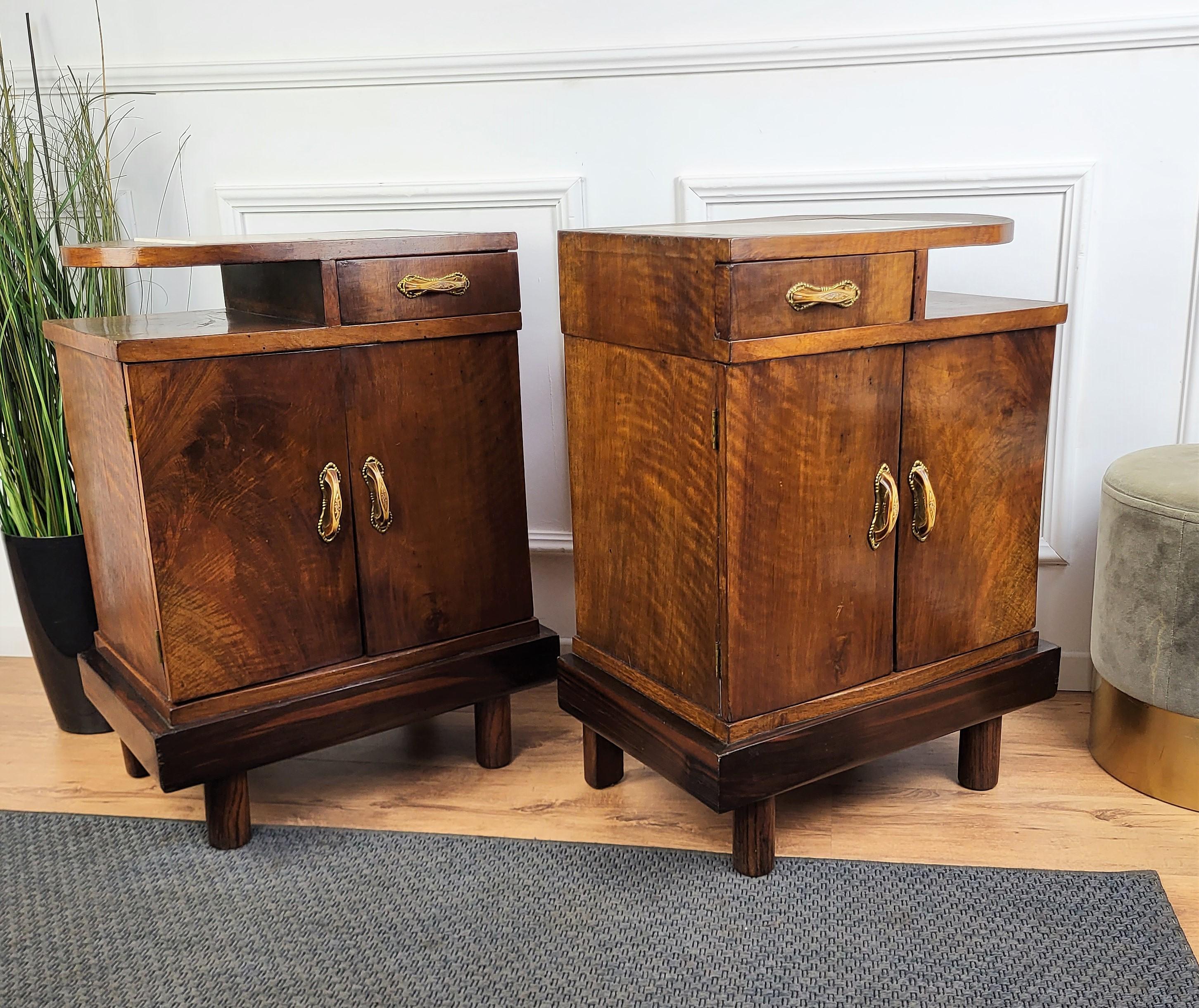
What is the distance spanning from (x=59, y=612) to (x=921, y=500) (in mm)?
1342

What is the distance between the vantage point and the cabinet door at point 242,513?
54.5 inches

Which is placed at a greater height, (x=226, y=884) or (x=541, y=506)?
A: (x=541, y=506)

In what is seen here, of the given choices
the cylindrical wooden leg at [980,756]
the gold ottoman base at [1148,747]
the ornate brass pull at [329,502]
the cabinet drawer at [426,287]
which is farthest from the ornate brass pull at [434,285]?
the gold ottoman base at [1148,747]

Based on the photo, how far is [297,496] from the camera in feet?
4.86

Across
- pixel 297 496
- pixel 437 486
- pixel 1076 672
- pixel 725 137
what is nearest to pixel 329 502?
pixel 297 496

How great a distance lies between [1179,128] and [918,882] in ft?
3.95

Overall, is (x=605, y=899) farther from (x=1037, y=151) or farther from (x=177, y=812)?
(x=1037, y=151)

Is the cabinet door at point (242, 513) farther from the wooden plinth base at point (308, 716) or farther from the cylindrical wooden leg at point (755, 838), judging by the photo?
the cylindrical wooden leg at point (755, 838)

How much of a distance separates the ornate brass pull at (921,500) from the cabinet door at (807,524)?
0.04 metres

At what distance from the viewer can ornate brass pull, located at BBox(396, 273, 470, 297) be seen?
151 cm

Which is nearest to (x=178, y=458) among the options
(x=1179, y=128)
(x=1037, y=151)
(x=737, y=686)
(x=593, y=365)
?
(x=593, y=365)

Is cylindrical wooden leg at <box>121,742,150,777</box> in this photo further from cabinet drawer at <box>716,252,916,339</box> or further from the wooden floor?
cabinet drawer at <box>716,252,916,339</box>

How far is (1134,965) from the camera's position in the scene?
123 cm

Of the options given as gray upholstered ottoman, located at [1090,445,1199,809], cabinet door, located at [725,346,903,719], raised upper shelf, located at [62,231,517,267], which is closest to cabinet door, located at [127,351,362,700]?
raised upper shelf, located at [62,231,517,267]
